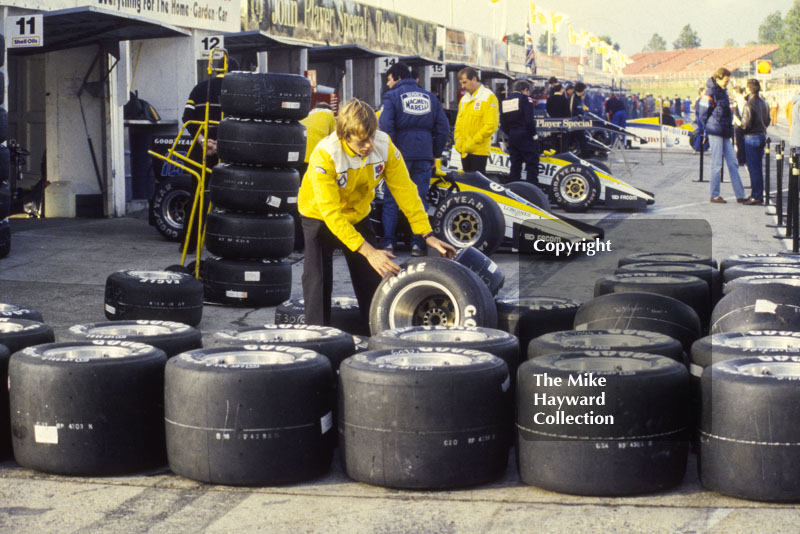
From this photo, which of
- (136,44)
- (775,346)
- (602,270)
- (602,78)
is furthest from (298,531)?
(602,78)

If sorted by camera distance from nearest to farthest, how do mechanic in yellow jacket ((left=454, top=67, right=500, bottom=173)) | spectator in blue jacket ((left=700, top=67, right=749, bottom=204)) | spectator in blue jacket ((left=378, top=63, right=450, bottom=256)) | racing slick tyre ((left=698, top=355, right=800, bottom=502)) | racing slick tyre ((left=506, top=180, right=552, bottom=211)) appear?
1. racing slick tyre ((left=698, top=355, right=800, bottom=502))
2. spectator in blue jacket ((left=378, top=63, right=450, bottom=256))
3. racing slick tyre ((left=506, top=180, right=552, bottom=211))
4. mechanic in yellow jacket ((left=454, top=67, right=500, bottom=173))
5. spectator in blue jacket ((left=700, top=67, right=749, bottom=204))

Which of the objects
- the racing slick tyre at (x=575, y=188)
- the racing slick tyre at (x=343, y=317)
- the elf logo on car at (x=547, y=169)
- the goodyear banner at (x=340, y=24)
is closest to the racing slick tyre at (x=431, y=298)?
the racing slick tyre at (x=343, y=317)

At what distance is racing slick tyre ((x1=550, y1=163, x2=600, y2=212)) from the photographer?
633 inches

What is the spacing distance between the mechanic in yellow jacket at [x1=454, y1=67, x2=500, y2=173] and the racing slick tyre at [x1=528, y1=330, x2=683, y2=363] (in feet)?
27.6

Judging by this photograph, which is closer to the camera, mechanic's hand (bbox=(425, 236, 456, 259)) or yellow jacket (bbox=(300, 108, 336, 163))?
mechanic's hand (bbox=(425, 236, 456, 259))

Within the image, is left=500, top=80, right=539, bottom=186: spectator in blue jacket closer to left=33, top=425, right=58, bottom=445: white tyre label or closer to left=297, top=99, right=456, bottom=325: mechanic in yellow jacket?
left=297, top=99, right=456, bottom=325: mechanic in yellow jacket

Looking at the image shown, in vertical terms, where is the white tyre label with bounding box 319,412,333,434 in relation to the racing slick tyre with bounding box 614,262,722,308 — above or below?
below

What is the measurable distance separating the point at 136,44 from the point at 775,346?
43.8ft

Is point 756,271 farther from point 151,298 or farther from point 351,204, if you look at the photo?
point 151,298

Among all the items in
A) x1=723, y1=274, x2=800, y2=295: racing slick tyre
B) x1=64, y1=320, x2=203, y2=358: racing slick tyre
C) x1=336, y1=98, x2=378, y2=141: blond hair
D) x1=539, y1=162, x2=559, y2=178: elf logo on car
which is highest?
x1=336, y1=98, x2=378, y2=141: blond hair

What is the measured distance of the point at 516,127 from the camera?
625 inches

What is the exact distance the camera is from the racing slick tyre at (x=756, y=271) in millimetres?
7086

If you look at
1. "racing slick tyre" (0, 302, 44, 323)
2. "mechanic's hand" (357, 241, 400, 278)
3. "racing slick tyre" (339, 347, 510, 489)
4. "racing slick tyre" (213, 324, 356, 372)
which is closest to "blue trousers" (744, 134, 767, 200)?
"mechanic's hand" (357, 241, 400, 278)

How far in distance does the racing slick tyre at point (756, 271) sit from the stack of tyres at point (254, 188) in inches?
140
